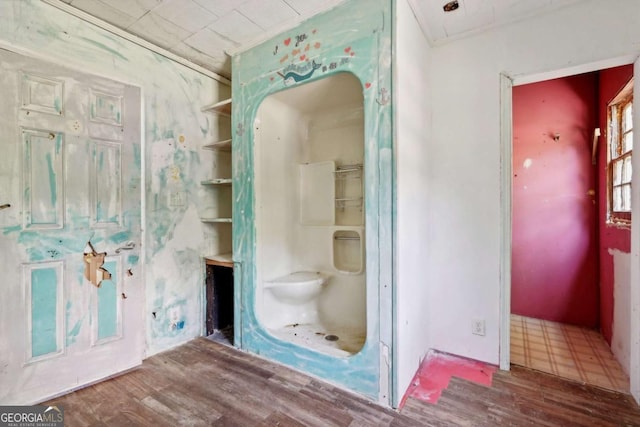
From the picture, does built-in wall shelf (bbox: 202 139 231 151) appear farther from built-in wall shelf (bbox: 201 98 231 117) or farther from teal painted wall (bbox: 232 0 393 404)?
teal painted wall (bbox: 232 0 393 404)

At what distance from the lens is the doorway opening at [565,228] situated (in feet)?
7.64

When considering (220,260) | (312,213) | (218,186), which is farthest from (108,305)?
(312,213)

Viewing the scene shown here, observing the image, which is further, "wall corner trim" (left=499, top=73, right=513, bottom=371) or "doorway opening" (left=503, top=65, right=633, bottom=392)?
"doorway opening" (left=503, top=65, right=633, bottom=392)

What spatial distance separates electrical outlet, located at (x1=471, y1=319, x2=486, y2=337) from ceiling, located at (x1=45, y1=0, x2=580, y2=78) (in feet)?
7.18

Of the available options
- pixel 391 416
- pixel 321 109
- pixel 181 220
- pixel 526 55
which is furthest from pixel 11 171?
pixel 526 55

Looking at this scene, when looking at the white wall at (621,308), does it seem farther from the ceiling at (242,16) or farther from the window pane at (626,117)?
the ceiling at (242,16)

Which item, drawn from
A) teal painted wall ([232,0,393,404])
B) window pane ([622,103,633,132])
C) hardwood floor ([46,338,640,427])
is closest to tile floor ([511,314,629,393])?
hardwood floor ([46,338,640,427])

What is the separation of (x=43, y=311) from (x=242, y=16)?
7.65 ft

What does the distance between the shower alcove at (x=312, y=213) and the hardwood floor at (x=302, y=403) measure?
1.54 ft

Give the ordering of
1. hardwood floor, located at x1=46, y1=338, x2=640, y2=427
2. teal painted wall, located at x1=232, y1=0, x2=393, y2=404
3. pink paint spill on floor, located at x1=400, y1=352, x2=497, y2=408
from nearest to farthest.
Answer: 1. hardwood floor, located at x1=46, y1=338, x2=640, y2=427
2. teal painted wall, located at x1=232, y1=0, x2=393, y2=404
3. pink paint spill on floor, located at x1=400, y1=352, x2=497, y2=408

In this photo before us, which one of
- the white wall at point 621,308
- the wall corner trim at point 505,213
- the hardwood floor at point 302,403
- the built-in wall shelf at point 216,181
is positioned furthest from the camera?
the built-in wall shelf at point 216,181

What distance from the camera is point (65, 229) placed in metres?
1.87

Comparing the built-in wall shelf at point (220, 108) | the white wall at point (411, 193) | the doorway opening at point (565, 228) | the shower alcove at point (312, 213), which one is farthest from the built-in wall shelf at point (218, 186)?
the doorway opening at point (565, 228)

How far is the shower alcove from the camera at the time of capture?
2.40m
